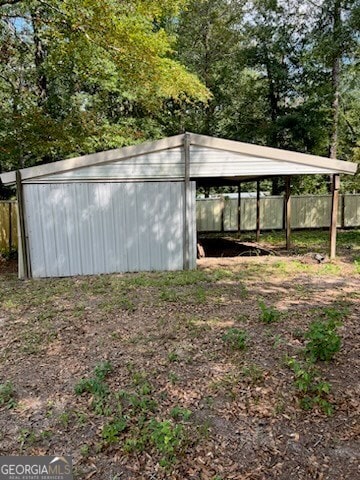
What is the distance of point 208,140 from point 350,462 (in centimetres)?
594

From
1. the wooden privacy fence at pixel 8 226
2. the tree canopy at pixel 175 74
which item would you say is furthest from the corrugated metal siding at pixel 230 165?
the wooden privacy fence at pixel 8 226

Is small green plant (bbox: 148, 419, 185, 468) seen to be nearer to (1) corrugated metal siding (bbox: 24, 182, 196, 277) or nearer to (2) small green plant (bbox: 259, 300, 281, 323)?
(2) small green plant (bbox: 259, 300, 281, 323)

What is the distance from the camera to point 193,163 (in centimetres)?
716

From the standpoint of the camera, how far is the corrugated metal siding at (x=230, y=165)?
7.17 metres

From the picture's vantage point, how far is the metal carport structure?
6.82 m

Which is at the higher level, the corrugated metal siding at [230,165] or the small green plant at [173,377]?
the corrugated metal siding at [230,165]

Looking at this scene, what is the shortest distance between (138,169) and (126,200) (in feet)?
2.18

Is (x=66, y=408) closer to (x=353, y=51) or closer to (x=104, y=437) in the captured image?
(x=104, y=437)

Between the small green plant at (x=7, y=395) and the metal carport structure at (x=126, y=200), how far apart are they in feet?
13.3

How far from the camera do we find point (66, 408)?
280cm

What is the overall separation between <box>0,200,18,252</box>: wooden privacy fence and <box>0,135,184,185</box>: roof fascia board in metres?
3.19

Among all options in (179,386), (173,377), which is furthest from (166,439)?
(173,377)

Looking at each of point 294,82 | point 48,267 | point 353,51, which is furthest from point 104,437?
point 294,82

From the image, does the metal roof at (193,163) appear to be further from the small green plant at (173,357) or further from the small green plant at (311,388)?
the small green plant at (311,388)
